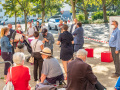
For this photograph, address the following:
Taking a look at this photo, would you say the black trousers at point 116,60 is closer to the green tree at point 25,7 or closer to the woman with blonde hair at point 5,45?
the woman with blonde hair at point 5,45

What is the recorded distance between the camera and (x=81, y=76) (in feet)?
18.6

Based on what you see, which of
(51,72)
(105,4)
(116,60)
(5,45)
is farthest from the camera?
(105,4)

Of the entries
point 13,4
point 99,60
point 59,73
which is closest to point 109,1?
point 13,4

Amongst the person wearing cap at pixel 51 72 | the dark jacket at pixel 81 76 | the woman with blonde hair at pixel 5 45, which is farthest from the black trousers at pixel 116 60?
the dark jacket at pixel 81 76

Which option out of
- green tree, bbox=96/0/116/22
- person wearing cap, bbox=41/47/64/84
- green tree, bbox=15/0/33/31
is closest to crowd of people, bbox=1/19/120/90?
person wearing cap, bbox=41/47/64/84

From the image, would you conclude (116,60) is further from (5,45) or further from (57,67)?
(5,45)

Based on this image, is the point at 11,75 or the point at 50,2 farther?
the point at 50,2

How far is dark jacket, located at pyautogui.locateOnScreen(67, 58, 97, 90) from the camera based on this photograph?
222 inches

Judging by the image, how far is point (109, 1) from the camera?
49250 mm

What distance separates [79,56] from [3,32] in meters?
4.43

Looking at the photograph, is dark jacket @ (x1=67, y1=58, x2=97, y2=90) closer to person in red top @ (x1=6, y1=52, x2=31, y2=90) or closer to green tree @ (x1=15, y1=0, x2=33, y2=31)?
person in red top @ (x1=6, y1=52, x2=31, y2=90)

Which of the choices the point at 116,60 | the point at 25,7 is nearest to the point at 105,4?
the point at 25,7

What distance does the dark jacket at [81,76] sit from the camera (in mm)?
5648

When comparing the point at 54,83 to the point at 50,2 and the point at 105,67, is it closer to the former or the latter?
the point at 105,67
